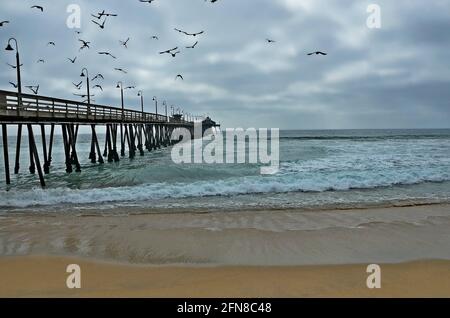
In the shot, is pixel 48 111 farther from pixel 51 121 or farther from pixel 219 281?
pixel 219 281

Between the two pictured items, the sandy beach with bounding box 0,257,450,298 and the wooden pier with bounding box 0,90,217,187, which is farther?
the wooden pier with bounding box 0,90,217,187

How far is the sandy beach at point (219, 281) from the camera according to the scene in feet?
13.2

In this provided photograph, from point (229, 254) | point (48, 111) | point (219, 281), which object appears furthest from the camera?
point (48, 111)

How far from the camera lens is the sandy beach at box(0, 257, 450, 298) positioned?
4035mm

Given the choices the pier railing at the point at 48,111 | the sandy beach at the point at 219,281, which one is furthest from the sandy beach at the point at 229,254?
the pier railing at the point at 48,111

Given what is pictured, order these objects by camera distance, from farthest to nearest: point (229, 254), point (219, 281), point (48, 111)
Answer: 1. point (48, 111)
2. point (229, 254)
3. point (219, 281)

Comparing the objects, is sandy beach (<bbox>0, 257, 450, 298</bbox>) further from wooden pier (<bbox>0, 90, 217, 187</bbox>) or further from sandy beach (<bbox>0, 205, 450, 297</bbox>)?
wooden pier (<bbox>0, 90, 217, 187</bbox>)

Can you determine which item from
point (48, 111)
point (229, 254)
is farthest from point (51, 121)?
point (229, 254)

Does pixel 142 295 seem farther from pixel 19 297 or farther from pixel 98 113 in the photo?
pixel 98 113

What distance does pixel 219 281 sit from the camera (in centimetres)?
442

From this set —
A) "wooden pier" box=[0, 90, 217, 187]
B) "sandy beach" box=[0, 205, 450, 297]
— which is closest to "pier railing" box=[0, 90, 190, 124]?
"wooden pier" box=[0, 90, 217, 187]

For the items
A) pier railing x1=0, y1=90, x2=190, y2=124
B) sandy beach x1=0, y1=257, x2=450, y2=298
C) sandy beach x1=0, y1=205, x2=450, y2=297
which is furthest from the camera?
pier railing x1=0, y1=90, x2=190, y2=124

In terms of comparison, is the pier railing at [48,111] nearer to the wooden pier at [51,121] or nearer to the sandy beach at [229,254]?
the wooden pier at [51,121]

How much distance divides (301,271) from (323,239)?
174 centimetres
